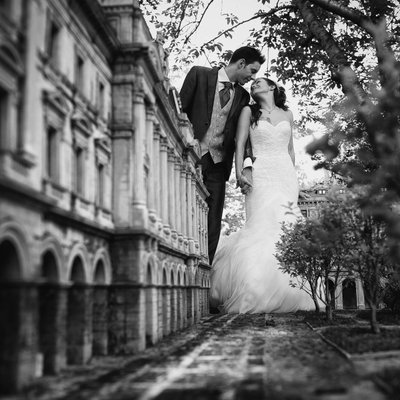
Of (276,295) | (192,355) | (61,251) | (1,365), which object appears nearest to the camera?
(1,365)

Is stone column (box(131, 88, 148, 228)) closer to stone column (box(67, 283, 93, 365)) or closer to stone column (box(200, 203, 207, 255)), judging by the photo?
stone column (box(67, 283, 93, 365))

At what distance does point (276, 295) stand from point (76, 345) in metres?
21.7

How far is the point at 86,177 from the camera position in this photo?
18.8 m

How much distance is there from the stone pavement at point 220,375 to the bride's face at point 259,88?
25273 mm

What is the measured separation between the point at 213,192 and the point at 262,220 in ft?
20.1

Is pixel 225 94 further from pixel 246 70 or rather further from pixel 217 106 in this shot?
pixel 246 70

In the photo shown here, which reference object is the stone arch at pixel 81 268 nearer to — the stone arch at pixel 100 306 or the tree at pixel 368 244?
the stone arch at pixel 100 306

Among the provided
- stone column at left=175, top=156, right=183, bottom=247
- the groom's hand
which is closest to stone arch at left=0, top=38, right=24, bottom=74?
stone column at left=175, top=156, right=183, bottom=247

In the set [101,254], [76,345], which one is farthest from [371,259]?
[76,345]

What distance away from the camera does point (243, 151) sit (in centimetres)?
4328

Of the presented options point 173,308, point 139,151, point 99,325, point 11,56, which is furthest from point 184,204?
point 11,56

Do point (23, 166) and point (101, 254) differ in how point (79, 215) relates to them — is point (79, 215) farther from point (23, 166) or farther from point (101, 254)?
point (23, 166)

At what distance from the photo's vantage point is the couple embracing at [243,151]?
40.9m

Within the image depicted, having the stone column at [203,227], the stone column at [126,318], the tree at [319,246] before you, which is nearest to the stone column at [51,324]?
the stone column at [126,318]
